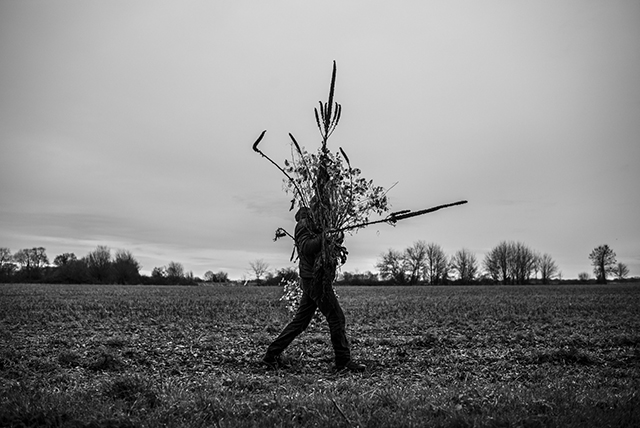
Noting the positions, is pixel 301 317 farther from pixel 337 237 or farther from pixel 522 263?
pixel 522 263

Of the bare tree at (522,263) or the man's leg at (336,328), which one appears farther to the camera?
the bare tree at (522,263)

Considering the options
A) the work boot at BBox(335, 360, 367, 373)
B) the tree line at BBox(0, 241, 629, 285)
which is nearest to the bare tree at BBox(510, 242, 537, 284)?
the tree line at BBox(0, 241, 629, 285)

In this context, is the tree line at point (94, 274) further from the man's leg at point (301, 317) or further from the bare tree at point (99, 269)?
the man's leg at point (301, 317)

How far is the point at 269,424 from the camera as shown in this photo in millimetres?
4727

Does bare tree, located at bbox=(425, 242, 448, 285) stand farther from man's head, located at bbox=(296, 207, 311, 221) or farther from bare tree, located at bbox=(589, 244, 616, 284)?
man's head, located at bbox=(296, 207, 311, 221)

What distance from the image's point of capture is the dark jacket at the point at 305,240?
25.3ft

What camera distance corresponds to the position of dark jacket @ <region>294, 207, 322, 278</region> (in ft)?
25.3

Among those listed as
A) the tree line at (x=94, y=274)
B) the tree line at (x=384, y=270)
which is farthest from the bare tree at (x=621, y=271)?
the tree line at (x=94, y=274)

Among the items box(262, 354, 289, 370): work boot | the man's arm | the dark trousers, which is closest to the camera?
the man's arm

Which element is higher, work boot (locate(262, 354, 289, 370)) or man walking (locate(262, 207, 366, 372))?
man walking (locate(262, 207, 366, 372))

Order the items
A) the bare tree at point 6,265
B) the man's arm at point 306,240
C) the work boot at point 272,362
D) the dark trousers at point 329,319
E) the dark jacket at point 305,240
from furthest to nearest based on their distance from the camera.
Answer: the bare tree at point 6,265 < the work boot at point 272,362 < the dark trousers at point 329,319 < the dark jacket at point 305,240 < the man's arm at point 306,240

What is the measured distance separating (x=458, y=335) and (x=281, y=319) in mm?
7109

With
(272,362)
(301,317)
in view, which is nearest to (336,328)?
(301,317)

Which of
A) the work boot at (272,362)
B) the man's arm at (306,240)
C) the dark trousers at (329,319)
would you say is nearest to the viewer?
the man's arm at (306,240)
